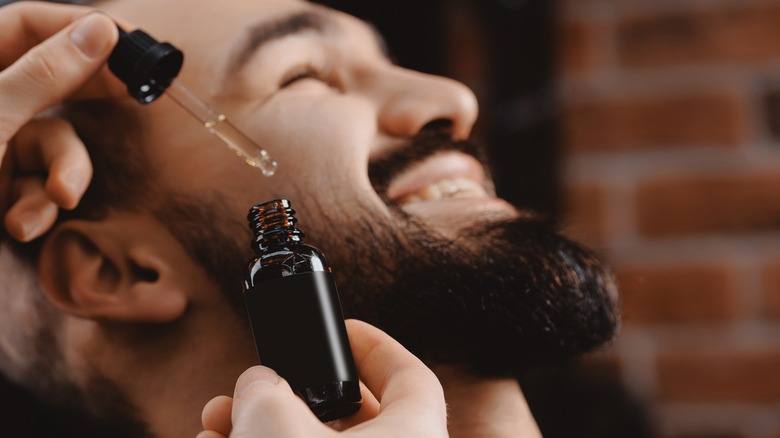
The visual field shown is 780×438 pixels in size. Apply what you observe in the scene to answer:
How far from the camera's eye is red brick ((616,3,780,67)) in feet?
3.86

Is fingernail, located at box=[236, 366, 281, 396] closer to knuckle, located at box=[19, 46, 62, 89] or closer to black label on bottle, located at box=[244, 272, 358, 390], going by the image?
black label on bottle, located at box=[244, 272, 358, 390]

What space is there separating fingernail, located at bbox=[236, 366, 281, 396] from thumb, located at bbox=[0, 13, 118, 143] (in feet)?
0.93

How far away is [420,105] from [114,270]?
0.97 feet

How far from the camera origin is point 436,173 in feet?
2.61

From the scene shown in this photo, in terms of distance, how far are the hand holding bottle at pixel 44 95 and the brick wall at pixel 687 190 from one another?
69 centimetres

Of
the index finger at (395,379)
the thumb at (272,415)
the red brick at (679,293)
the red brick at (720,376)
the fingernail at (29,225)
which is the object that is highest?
the thumb at (272,415)

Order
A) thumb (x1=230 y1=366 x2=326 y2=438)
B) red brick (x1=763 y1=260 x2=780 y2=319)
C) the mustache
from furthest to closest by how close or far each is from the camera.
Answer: red brick (x1=763 y1=260 x2=780 y2=319), the mustache, thumb (x1=230 y1=366 x2=326 y2=438)

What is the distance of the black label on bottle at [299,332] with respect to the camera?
1.67 feet

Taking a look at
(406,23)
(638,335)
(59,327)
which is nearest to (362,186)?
(59,327)

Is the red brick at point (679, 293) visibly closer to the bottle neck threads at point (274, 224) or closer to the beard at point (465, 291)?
the beard at point (465, 291)

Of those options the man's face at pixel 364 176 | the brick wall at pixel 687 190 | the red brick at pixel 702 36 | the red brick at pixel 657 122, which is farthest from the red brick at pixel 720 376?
the man's face at pixel 364 176

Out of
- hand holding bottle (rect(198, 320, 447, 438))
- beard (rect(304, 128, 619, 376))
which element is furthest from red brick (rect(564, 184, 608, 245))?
hand holding bottle (rect(198, 320, 447, 438))

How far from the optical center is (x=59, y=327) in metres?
0.76

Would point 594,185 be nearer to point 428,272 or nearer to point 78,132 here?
point 428,272
